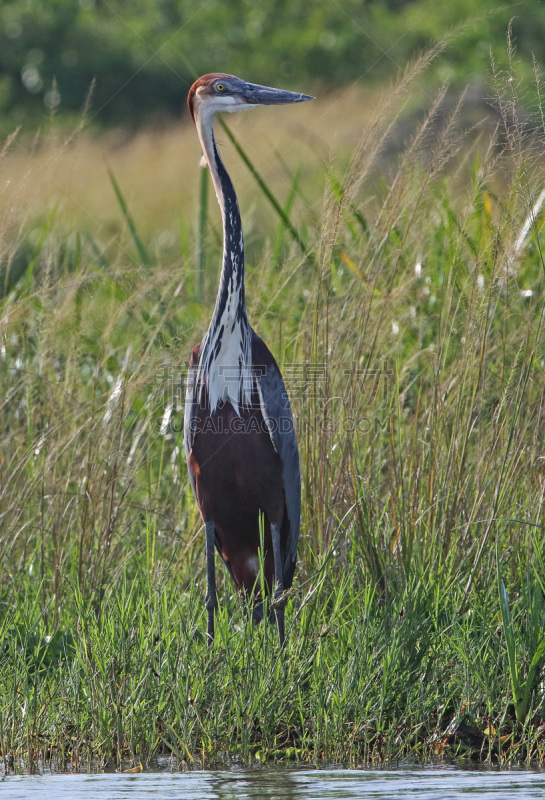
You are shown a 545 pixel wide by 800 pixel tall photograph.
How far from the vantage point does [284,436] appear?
4246 mm

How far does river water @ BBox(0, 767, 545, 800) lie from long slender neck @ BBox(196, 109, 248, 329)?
181 centimetres

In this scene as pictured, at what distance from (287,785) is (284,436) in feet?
5.12

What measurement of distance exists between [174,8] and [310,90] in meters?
5.92

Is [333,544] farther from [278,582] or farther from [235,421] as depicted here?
[235,421]

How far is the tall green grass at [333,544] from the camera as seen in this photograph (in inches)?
132

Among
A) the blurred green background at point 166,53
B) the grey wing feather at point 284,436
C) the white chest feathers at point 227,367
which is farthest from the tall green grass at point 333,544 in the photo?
the blurred green background at point 166,53

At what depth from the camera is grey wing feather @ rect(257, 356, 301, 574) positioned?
13.8 ft

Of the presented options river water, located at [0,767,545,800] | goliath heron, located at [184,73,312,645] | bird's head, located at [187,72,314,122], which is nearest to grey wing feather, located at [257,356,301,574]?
goliath heron, located at [184,73,312,645]

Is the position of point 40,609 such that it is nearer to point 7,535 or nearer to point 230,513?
point 7,535

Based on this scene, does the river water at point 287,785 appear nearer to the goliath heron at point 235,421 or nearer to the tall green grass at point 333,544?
the tall green grass at point 333,544

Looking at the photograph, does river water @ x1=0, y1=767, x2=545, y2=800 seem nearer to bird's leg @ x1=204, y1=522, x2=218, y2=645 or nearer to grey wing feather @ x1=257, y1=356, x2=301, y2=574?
bird's leg @ x1=204, y1=522, x2=218, y2=645

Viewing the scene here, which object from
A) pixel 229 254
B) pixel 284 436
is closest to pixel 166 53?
pixel 229 254

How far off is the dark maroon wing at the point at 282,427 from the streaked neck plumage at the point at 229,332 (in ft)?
0.23

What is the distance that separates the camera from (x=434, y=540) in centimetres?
389
